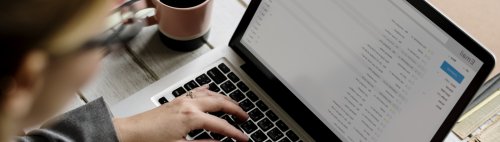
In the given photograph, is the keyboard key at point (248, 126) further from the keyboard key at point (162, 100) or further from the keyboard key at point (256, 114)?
the keyboard key at point (162, 100)

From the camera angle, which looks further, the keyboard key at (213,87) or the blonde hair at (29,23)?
the keyboard key at (213,87)

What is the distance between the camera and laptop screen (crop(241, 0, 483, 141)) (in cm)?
73

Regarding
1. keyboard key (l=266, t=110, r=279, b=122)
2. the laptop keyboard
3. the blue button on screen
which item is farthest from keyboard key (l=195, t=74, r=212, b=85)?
the blue button on screen

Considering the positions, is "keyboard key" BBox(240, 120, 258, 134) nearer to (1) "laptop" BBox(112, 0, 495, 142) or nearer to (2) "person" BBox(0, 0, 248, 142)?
(1) "laptop" BBox(112, 0, 495, 142)

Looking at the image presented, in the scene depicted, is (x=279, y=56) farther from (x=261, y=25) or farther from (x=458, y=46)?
(x=458, y=46)

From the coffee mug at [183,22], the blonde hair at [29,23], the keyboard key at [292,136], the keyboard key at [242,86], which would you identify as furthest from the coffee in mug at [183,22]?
the blonde hair at [29,23]

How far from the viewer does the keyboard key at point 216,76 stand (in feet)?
3.09

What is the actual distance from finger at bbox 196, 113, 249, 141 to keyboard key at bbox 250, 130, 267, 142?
0.05 ft

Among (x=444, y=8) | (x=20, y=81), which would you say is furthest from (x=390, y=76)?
(x=20, y=81)

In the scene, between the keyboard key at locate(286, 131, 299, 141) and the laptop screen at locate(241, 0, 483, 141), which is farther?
→ the keyboard key at locate(286, 131, 299, 141)

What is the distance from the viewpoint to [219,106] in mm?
893

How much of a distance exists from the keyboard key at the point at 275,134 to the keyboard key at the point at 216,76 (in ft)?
0.36

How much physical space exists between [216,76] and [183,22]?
0.09 meters

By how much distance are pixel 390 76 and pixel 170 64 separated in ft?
1.16
